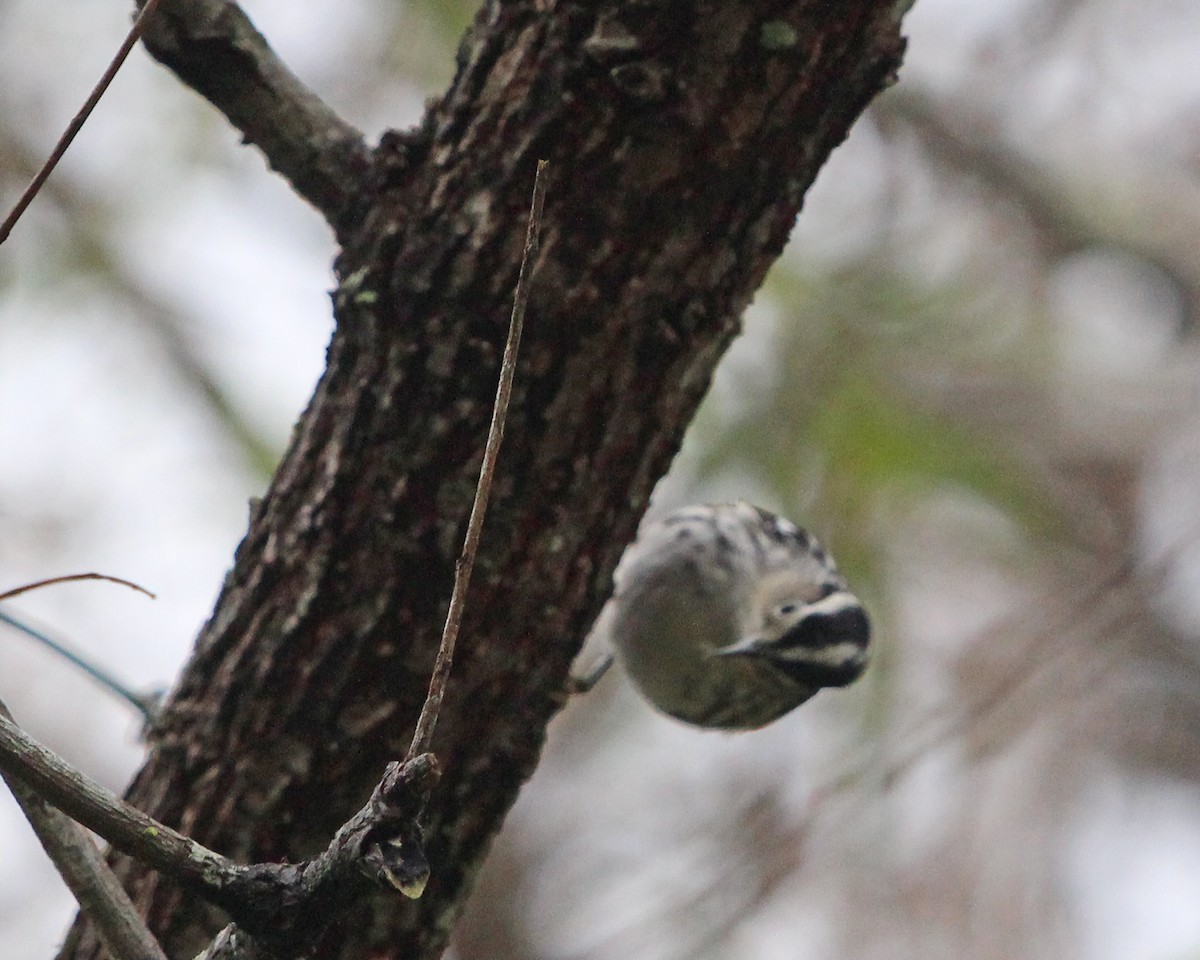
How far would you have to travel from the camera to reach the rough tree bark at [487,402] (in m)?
2.00

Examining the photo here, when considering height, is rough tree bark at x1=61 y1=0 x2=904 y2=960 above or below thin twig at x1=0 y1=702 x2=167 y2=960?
above

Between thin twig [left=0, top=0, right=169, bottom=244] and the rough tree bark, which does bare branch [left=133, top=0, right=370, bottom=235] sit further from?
thin twig [left=0, top=0, right=169, bottom=244]

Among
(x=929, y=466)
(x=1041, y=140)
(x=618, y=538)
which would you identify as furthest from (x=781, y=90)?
(x=1041, y=140)

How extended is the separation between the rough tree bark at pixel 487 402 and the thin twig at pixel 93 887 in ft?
1.88

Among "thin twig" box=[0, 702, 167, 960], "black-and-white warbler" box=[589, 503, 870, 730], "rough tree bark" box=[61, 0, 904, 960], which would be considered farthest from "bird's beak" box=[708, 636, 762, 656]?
"thin twig" box=[0, 702, 167, 960]

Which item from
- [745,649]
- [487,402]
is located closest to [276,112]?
[487,402]

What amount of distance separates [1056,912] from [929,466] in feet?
9.46

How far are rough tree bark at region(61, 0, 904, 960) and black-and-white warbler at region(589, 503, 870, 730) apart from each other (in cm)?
174

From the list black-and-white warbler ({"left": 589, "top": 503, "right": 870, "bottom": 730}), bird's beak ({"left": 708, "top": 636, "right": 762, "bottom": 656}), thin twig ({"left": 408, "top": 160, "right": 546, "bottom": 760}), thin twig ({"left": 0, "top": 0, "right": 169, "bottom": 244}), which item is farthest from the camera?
black-and-white warbler ({"left": 589, "top": 503, "right": 870, "bottom": 730})

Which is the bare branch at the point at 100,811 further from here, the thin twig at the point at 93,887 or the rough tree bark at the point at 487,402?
the rough tree bark at the point at 487,402

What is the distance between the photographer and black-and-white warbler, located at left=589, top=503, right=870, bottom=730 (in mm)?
3994

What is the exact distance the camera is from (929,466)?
16.2 ft

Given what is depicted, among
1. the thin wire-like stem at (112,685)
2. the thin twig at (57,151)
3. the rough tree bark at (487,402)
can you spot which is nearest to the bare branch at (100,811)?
the thin twig at (57,151)

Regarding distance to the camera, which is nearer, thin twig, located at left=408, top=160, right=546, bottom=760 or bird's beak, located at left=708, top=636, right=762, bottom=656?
thin twig, located at left=408, top=160, right=546, bottom=760
